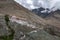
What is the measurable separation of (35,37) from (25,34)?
1064 millimetres

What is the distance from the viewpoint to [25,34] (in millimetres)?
20844

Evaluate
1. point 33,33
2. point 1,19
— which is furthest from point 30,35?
point 1,19

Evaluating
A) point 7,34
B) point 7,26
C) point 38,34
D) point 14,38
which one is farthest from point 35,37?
point 7,26

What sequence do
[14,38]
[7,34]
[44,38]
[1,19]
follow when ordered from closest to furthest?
[44,38]
[14,38]
[7,34]
[1,19]

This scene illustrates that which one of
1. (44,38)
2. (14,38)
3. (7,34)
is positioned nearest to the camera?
(44,38)

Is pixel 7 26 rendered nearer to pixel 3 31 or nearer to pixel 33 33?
pixel 3 31

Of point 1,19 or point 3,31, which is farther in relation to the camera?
point 1,19

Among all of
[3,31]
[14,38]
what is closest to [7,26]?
[3,31]

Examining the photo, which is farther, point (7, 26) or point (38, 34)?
point (7, 26)

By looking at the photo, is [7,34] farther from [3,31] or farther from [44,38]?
[44,38]

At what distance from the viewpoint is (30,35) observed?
2045 cm

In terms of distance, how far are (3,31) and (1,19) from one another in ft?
7.23

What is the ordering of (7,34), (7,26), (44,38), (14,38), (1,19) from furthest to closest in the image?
(1,19) → (7,26) → (7,34) → (14,38) → (44,38)

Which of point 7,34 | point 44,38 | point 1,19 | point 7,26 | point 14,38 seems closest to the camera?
point 44,38
